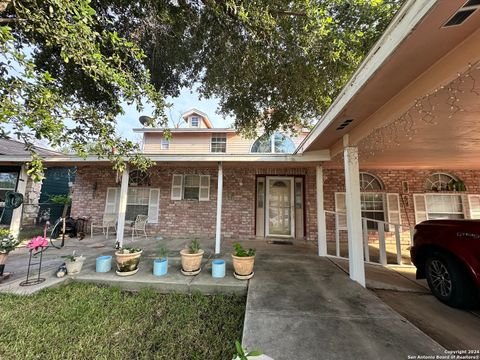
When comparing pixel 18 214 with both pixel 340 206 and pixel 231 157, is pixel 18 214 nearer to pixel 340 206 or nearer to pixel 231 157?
pixel 231 157

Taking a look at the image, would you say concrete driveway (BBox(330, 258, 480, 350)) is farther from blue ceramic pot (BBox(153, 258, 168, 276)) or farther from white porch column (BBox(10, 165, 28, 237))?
white porch column (BBox(10, 165, 28, 237))

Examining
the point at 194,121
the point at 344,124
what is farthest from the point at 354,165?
the point at 194,121

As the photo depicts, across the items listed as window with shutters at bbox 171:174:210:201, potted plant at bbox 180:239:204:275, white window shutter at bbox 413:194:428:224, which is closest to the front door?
window with shutters at bbox 171:174:210:201

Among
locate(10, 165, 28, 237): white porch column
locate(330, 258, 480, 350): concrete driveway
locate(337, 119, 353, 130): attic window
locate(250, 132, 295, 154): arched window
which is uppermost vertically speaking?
locate(250, 132, 295, 154): arched window

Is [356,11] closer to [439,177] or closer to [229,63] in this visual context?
[229,63]

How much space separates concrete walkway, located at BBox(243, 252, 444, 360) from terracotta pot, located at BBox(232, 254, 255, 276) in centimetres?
21

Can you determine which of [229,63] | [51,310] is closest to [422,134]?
[229,63]

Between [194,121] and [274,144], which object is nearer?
[274,144]

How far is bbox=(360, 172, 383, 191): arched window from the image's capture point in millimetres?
6398

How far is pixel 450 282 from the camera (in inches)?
107

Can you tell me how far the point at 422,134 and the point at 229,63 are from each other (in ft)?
12.3

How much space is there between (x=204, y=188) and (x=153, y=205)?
6.17 feet

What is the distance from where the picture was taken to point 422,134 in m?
3.05

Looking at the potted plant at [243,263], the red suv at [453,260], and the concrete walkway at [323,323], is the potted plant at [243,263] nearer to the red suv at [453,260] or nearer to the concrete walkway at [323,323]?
the concrete walkway at [323,323]
